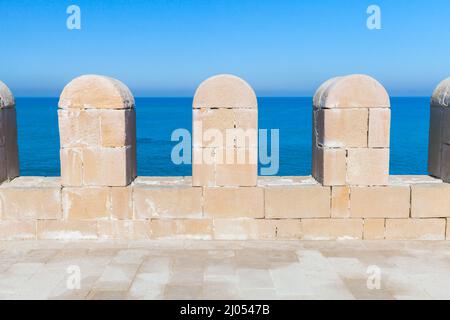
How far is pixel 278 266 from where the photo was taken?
604 cm

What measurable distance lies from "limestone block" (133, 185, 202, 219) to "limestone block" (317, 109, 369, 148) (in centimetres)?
188

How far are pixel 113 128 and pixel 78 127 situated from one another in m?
0.46

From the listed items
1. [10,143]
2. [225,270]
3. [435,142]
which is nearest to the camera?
[225,270]

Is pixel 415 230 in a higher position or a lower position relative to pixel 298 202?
lower

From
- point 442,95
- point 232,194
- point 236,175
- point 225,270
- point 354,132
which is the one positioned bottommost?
point 225,270

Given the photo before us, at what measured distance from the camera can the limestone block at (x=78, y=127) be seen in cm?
696

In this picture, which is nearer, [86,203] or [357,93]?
[357,93]

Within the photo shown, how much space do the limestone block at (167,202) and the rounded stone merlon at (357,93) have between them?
2164mm

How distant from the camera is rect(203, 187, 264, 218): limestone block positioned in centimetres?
714

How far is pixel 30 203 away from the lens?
7.13 metres

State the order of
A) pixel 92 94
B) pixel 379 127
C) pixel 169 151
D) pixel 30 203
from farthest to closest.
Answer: pixel 169 151, pixel 30 203, pixel 379 127, pixel 92 94

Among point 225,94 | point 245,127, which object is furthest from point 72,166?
point 245,127

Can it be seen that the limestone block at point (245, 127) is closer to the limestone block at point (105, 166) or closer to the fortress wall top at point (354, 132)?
the fortress wall top at point (354, 132)

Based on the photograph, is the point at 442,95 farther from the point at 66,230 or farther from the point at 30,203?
the point at 30,203
